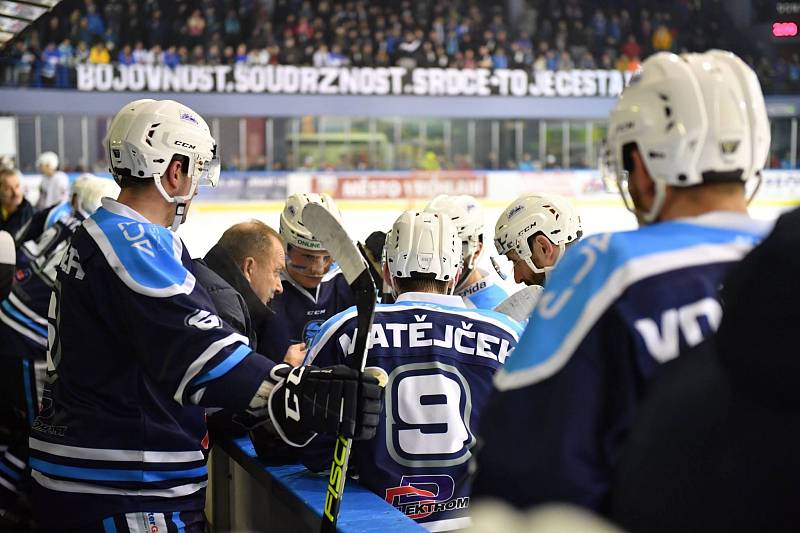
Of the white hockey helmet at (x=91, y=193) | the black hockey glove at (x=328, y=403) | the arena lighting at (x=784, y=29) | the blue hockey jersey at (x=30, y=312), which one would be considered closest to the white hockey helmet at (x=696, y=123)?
the black hockey glove at (x=328, y=403)

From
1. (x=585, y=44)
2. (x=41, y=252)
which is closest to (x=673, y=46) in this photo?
(x=585, y=44)

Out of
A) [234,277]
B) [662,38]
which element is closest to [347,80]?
[662,38]

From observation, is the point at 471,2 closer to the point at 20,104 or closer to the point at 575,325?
the point at 20,104

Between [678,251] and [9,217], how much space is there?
738cm

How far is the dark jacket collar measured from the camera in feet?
9.98

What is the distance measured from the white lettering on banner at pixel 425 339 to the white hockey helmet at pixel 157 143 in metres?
0.50

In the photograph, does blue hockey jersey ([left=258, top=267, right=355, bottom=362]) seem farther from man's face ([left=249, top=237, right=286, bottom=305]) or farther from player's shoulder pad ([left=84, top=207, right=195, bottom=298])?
player's shoulder pad ([left=84, top=207, right=195, bottom=298])

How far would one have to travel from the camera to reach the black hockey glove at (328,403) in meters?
1.87

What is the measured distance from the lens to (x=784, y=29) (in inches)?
257

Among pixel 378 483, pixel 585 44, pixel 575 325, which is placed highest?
pixel 585 44

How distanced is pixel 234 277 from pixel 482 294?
39.8 inches

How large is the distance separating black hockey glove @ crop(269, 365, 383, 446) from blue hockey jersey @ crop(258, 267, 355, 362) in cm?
158

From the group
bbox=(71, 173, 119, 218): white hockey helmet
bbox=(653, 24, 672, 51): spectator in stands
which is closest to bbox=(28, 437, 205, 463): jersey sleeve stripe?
bbox=(71, 173, 119, 218): white hockey helmet

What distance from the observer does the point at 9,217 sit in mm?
7750
